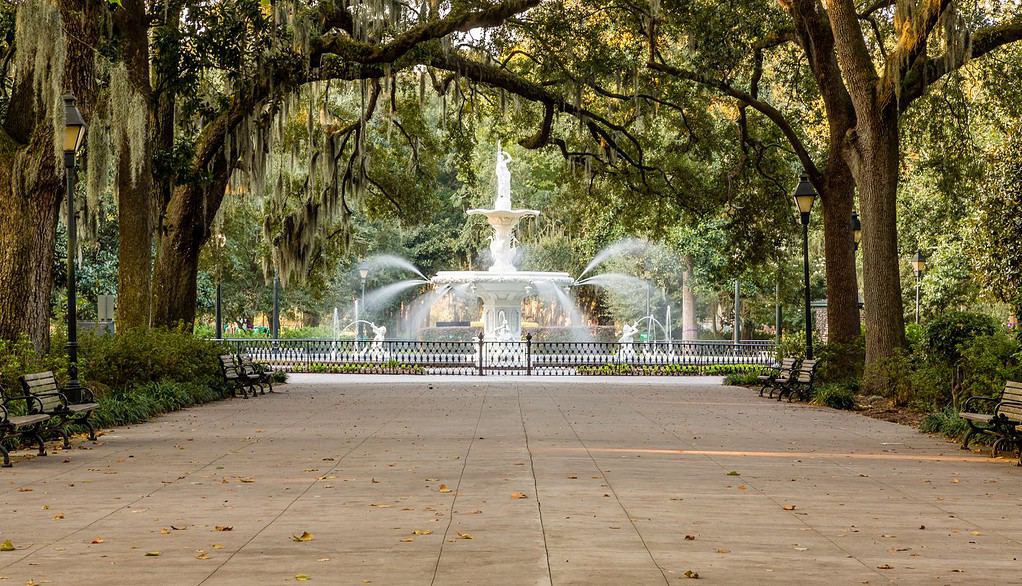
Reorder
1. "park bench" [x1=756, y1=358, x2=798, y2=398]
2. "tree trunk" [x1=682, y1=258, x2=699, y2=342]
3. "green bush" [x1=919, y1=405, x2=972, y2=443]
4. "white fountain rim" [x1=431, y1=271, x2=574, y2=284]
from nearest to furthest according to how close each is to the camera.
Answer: "green bush" [x1=919, y1=405, x2=972, y2=443]
"park bench" [x1=756, y1=358, x2=798, y2=398]
"white fountain rim" [x1=431, y1=271, x2=574, y2=284]
"tree trunk" [x1=682, y1=258, x2=699, y2=342]

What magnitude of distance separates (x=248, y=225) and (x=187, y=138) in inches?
941

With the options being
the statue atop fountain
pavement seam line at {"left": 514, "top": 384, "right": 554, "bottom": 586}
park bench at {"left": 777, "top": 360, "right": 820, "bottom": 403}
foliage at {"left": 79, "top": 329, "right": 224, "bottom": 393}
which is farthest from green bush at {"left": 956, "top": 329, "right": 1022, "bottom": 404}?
the statue atop fountain

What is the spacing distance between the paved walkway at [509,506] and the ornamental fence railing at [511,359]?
16993mm

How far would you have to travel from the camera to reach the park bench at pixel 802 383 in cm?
2150

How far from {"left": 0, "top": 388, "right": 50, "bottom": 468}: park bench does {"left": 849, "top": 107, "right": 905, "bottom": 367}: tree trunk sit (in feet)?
44.1

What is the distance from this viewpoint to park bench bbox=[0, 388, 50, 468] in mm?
11117

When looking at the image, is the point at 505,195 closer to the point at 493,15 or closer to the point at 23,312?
the point at 493,15

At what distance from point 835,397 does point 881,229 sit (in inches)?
118

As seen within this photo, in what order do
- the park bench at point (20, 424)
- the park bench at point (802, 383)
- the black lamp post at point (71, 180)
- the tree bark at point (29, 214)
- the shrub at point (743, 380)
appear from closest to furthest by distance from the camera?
the park bench at point (20, 424) → the black lamp post at point (71, 180) → the tree bark at point (29, 214) → the park bench at point (802, 383) → the shrub at point (743, 380)

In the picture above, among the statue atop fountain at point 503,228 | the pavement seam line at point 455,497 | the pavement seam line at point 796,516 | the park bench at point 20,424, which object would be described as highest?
the statue atop fountain at point 503,228

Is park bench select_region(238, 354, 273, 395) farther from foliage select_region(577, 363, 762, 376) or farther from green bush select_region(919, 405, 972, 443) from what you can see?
green bush select_region(919, 405, 972, 443)

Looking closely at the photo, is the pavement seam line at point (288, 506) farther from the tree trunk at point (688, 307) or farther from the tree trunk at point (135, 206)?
the tree trunk at point (688, 307)

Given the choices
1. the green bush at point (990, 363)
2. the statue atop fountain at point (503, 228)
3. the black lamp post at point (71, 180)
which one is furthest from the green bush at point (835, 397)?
the statue atop fountain at point (503, 228)

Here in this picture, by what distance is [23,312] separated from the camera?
14891 mm
